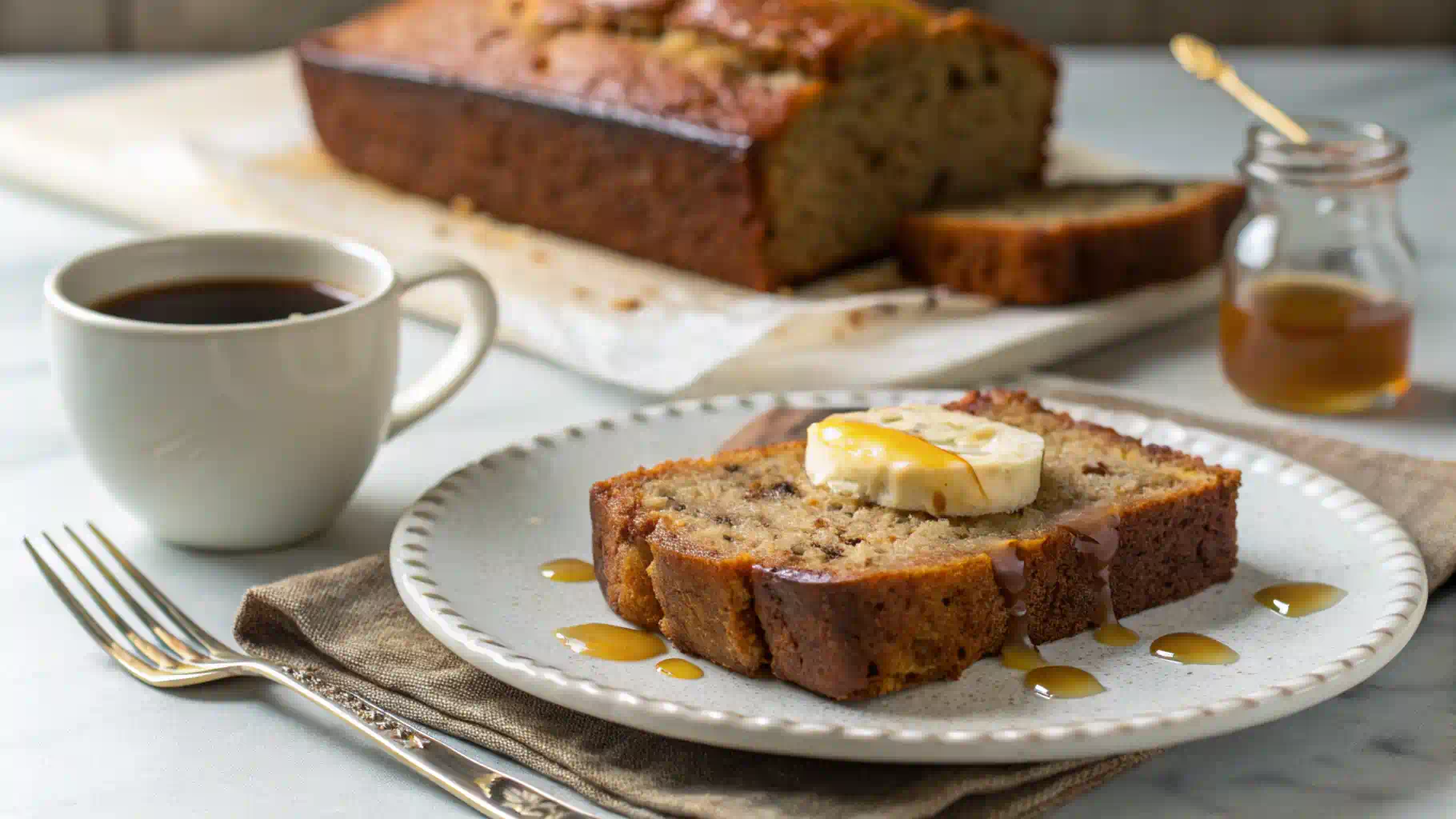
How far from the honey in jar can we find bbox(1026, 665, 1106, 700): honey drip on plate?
1.04 meters

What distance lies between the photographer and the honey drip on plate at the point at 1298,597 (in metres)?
1.51

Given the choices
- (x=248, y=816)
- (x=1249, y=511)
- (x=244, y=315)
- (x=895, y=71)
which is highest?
(x=895, y=71)

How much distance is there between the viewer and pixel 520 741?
1395 mm

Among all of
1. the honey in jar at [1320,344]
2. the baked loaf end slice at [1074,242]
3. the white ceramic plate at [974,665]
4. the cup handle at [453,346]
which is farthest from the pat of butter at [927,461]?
the baked loaf end slice at [1074,242]

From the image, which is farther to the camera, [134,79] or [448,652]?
[134,79]

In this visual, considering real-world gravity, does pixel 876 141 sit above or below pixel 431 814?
above

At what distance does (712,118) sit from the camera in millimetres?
2793

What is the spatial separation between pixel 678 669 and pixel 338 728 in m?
0.33

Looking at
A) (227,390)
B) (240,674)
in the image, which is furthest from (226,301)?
(240,674)

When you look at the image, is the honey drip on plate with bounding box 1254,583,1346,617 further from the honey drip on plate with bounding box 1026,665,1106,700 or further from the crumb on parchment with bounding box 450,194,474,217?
the crumb on parchment with bounding box 450,194,474,217

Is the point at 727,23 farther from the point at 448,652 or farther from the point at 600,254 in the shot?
the point at 448,652

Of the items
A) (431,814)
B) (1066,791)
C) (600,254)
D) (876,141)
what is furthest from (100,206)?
(1066,791)

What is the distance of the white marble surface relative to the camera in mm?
1360

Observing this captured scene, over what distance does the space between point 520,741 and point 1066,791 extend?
1.54 feet
